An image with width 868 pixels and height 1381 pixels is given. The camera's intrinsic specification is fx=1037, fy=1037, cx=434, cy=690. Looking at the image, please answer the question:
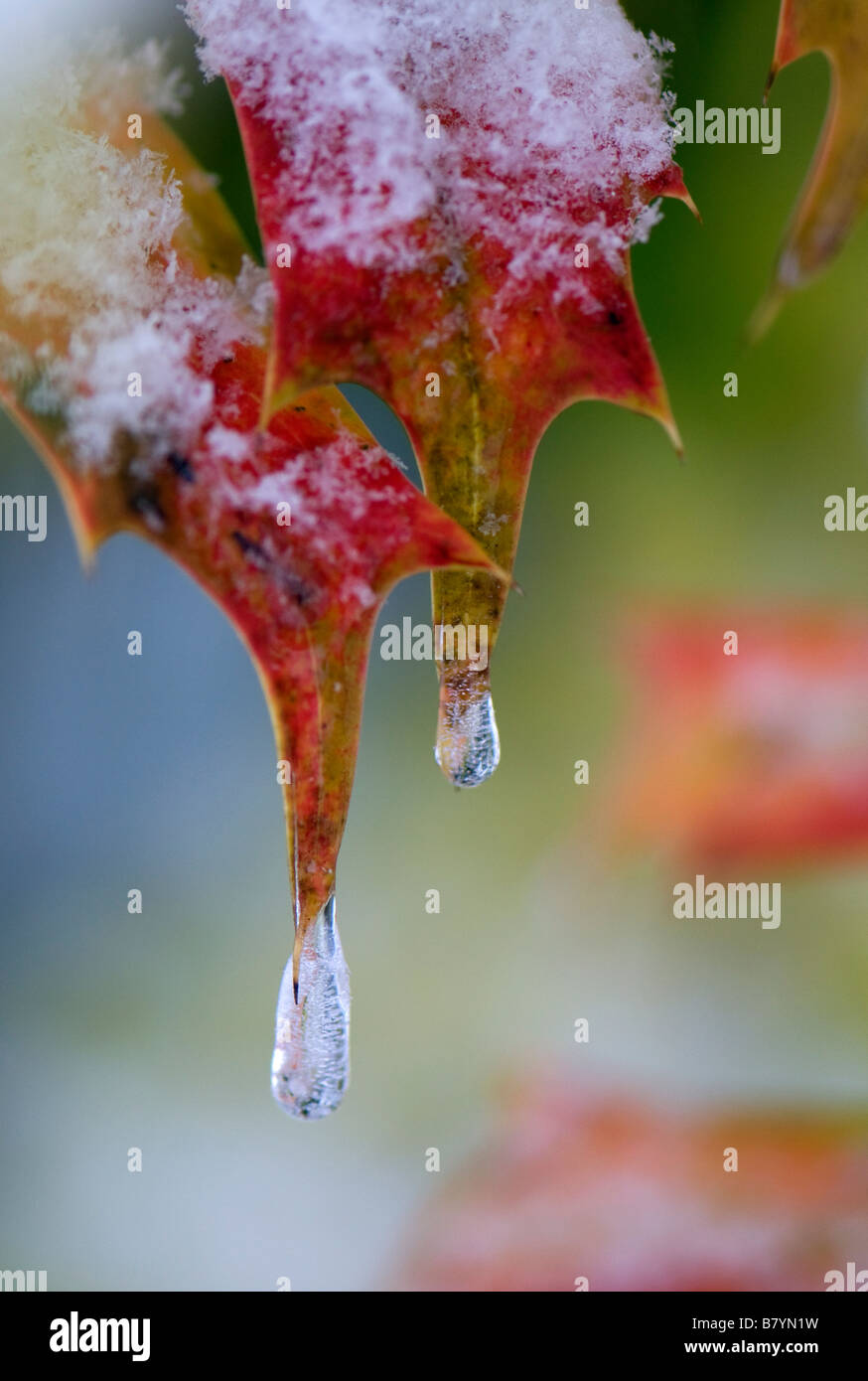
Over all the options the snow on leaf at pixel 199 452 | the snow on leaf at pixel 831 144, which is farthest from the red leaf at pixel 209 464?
the snow on leaf at pixel 831 144

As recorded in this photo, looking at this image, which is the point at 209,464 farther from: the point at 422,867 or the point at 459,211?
the point at 422,867

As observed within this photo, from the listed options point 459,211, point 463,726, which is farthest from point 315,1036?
point 459,211

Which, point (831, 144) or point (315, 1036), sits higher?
point (831, 144)

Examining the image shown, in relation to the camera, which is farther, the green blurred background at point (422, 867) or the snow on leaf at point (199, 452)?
the green blurred background at point (422, 867)

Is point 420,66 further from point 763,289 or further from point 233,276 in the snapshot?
point 763,289

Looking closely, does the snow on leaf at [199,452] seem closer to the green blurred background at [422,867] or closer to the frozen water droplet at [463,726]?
the frozen water droplet at [463,726]

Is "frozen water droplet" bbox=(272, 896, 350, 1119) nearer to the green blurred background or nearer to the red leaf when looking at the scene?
the red leaf

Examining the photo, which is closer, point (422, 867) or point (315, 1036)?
point (315, 1036)
